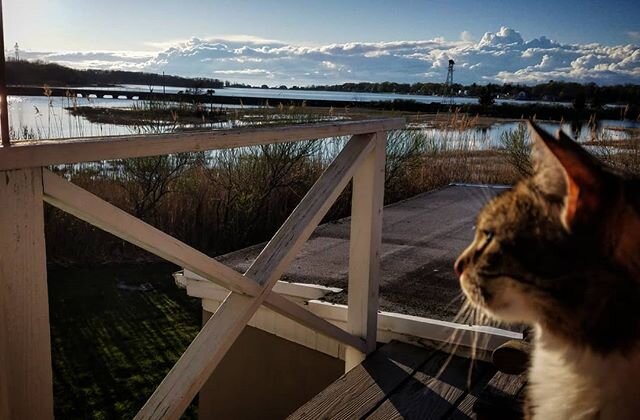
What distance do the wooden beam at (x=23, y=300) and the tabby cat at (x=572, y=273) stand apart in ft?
3.31

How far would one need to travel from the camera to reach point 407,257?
A: 4.76 meters

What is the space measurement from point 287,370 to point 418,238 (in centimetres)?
208

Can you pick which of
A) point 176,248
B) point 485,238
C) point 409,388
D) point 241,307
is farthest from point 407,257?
point 485,238

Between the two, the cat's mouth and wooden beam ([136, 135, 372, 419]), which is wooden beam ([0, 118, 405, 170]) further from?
the cat's mouth

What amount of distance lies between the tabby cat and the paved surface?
1.67ft

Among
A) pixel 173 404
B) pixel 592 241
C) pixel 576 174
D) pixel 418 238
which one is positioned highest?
pixel 576 174

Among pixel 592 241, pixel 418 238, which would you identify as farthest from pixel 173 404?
pixel 418 238

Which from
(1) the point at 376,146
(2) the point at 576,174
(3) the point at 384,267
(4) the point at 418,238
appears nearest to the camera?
(2) the point at 576,174

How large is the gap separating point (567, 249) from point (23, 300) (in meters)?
1.14

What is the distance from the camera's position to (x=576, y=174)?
99cm

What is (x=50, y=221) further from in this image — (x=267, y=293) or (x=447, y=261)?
(x=267, y=293)

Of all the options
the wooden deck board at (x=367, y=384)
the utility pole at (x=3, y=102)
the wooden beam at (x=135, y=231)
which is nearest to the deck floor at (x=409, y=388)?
the wooden deck board at (x=367, y=384)

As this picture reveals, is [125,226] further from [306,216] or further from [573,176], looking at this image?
[573,176]

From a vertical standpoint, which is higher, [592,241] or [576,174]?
[576,174]
